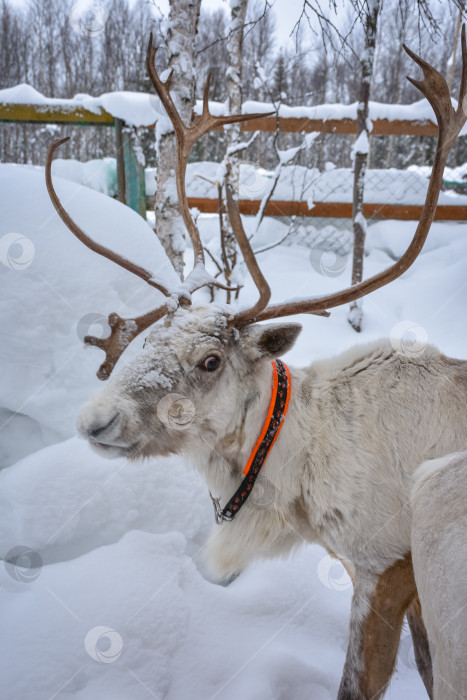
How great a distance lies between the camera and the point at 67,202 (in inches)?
111

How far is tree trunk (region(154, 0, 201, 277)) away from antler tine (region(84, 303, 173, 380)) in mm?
1771

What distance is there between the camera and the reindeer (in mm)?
1557

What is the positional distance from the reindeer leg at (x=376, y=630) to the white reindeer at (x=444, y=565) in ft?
2.09

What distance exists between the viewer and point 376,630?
61.1 inches

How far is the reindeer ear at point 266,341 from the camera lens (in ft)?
5.47

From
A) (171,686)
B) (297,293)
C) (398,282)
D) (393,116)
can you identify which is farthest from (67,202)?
(393,116)

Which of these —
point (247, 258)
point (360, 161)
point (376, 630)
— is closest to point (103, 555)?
point (376, 630)

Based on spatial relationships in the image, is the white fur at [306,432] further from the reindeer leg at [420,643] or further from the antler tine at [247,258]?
the reindeer leg at [420,643]

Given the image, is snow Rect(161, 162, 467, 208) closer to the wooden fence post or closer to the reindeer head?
the wooden fence post

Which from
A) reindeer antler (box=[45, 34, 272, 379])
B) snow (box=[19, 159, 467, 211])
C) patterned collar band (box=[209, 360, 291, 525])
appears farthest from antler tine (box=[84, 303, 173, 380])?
snow (box=[19, 159, 467, 211])

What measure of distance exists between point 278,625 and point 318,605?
9.8 inches

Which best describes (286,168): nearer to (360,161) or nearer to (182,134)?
(360,161)

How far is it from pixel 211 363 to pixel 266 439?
366 mm

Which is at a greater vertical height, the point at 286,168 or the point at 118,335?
the point at 286,168
